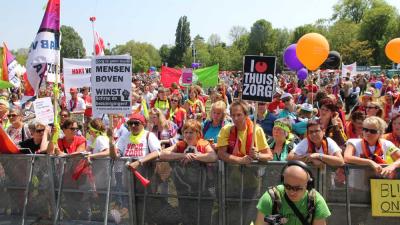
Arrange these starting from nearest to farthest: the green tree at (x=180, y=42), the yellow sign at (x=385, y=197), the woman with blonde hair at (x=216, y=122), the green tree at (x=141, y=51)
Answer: the yellow sign at (x=385, y=197), the woman with blonde hair at (x=216, y=122), the green tree at (x=180, y=42), the green tree at (x=141, y=51)

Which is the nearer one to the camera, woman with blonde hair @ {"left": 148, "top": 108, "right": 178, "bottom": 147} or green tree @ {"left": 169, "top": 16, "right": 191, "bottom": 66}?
woman with blonde hair @ {"left": 148, "top": 108, "right": 178, "bottom": 147}

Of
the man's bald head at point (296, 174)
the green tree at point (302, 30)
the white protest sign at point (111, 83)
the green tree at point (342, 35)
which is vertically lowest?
the man's bald head at point (296, 174)

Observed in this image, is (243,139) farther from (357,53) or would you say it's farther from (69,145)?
(357,53)

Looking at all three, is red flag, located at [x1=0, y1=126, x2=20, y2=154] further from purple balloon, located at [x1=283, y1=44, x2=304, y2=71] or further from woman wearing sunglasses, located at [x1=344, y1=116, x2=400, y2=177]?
purple balloon, located at [x1=283, y1=44, x2=304, y2=71]

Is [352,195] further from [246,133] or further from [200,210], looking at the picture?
[200,210]

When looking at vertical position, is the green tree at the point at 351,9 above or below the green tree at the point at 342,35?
above

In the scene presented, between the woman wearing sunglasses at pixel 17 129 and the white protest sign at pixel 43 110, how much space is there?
601 mm

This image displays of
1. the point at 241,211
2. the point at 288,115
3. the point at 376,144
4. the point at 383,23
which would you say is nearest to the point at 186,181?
the point at 241,211

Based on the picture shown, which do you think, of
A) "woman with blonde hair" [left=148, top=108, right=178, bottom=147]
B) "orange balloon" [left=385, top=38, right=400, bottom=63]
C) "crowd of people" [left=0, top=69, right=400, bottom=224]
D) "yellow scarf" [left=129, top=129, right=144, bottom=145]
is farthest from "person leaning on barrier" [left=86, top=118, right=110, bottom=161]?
"orange balloon" [left=385, top=38, right=400, bottom=63]

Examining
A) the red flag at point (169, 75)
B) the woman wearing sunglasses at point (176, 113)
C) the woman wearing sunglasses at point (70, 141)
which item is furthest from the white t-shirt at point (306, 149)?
the red flag at point (169, 75)

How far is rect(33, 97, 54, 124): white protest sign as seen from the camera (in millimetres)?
7305

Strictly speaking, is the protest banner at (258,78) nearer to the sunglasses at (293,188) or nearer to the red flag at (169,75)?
the sunglasses at (293,188)

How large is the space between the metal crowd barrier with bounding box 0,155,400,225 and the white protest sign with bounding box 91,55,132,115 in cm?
70

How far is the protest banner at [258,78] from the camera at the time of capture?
5.24 m
